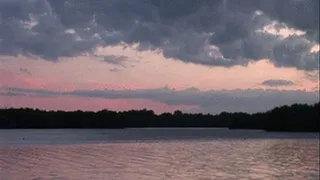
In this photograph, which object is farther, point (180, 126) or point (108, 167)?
point (180, 126)

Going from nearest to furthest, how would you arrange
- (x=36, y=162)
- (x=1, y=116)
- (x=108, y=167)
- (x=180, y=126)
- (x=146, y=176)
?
(x=146, y=176) → (x=108, y=167) → (x=36, y=162) → (x=1, y=116) → (x=180, y=126)

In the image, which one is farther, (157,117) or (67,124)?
(157,117)

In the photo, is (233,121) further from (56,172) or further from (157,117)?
(56,172)

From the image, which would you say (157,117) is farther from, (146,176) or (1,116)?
(146,176)

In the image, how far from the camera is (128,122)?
6865 inches

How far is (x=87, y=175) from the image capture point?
1049 inches

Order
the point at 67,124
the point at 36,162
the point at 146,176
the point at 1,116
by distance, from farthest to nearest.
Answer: the point at 67,124 → the point at 1,116 → the point at 36,162 → the point at 146,176

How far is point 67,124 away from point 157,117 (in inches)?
1654

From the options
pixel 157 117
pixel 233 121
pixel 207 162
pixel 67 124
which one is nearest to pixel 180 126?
pixel 157 117

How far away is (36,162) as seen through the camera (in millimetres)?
33281

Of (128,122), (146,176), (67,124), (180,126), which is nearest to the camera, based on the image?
(146,176)

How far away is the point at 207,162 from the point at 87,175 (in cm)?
1053

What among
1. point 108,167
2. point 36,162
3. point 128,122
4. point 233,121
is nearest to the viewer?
point 108,167

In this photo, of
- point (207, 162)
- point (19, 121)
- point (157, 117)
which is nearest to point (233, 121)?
point (157, 117)
